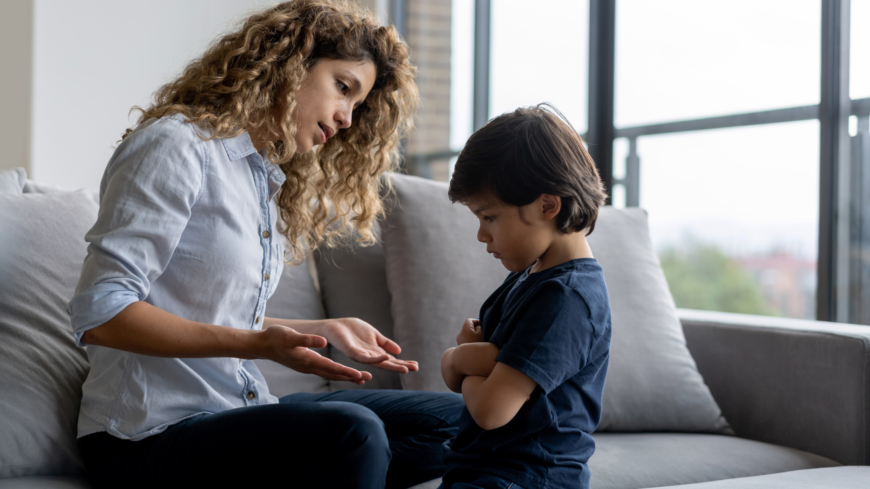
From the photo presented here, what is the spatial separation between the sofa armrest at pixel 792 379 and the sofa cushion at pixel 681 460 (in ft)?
0.19

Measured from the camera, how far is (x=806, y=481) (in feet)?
3.53

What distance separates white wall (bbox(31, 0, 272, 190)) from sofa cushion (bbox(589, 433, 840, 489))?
2.28 meters

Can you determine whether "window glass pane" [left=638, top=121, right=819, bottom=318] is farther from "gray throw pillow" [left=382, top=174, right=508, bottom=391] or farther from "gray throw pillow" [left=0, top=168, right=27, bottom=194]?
"gray throw pillow" [left=0, top=168, right=27, bottom=194]

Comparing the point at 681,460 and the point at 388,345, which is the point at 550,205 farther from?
the point at 681,460

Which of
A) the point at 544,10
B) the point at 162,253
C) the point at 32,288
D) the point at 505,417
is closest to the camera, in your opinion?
the point at 505,417

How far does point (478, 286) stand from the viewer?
149 centimetres

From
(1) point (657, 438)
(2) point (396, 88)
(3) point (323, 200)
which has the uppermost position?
(2) point (396, 88)

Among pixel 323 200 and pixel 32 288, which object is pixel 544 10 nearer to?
pixel 323 200

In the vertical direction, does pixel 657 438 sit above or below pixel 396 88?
below

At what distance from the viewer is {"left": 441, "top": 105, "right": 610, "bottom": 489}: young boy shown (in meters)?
0.84

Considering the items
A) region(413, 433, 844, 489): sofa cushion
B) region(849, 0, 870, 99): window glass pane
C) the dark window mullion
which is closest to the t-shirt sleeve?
region(413, 433, 844, 489): sofa cushion

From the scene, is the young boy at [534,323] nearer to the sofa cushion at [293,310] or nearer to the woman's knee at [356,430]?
the woman's knee at [356,430]

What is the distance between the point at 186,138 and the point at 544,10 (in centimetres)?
219

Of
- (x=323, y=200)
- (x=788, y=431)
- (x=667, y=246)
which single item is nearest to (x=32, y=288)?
(x=323, y=200)
